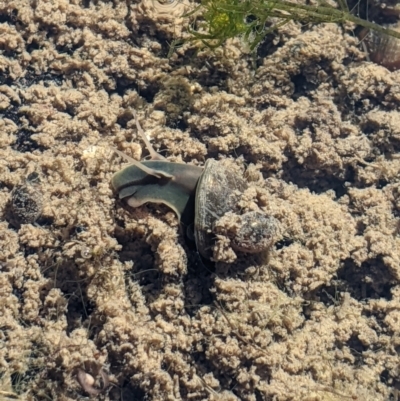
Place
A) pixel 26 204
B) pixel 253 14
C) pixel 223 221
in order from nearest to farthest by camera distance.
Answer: pixel 223 221 → pixel 26 204 → pixel 253 14

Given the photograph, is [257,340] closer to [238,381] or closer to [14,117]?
[238,381]

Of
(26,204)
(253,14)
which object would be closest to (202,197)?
(26,204)

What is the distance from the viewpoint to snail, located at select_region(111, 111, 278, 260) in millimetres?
3336

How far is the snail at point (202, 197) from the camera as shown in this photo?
3336 millimetres

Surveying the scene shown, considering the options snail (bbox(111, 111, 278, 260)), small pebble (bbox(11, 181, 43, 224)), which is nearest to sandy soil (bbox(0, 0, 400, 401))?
small pebble (bbox(11, 181, 43, 224))

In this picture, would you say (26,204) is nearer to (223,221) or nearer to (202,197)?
(202,197)

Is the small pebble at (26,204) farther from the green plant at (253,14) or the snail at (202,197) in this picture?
the green plant at (253,14)

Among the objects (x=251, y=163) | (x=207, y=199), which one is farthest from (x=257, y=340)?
(x=251, y=163)

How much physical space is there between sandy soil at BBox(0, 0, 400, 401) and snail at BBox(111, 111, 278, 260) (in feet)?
0.47

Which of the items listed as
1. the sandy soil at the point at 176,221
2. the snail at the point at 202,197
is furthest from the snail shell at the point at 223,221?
the sandy soil at the point at 176,221

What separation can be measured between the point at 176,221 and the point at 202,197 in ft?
1.07

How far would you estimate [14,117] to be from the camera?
3.89 m

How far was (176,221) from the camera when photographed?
354cm

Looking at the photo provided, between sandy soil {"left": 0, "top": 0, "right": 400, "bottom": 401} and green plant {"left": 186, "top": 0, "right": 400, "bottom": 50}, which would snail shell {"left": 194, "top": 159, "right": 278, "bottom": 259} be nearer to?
sandy soil {"left": 0, "top": 0, "right": 400, "bottom": 401}
